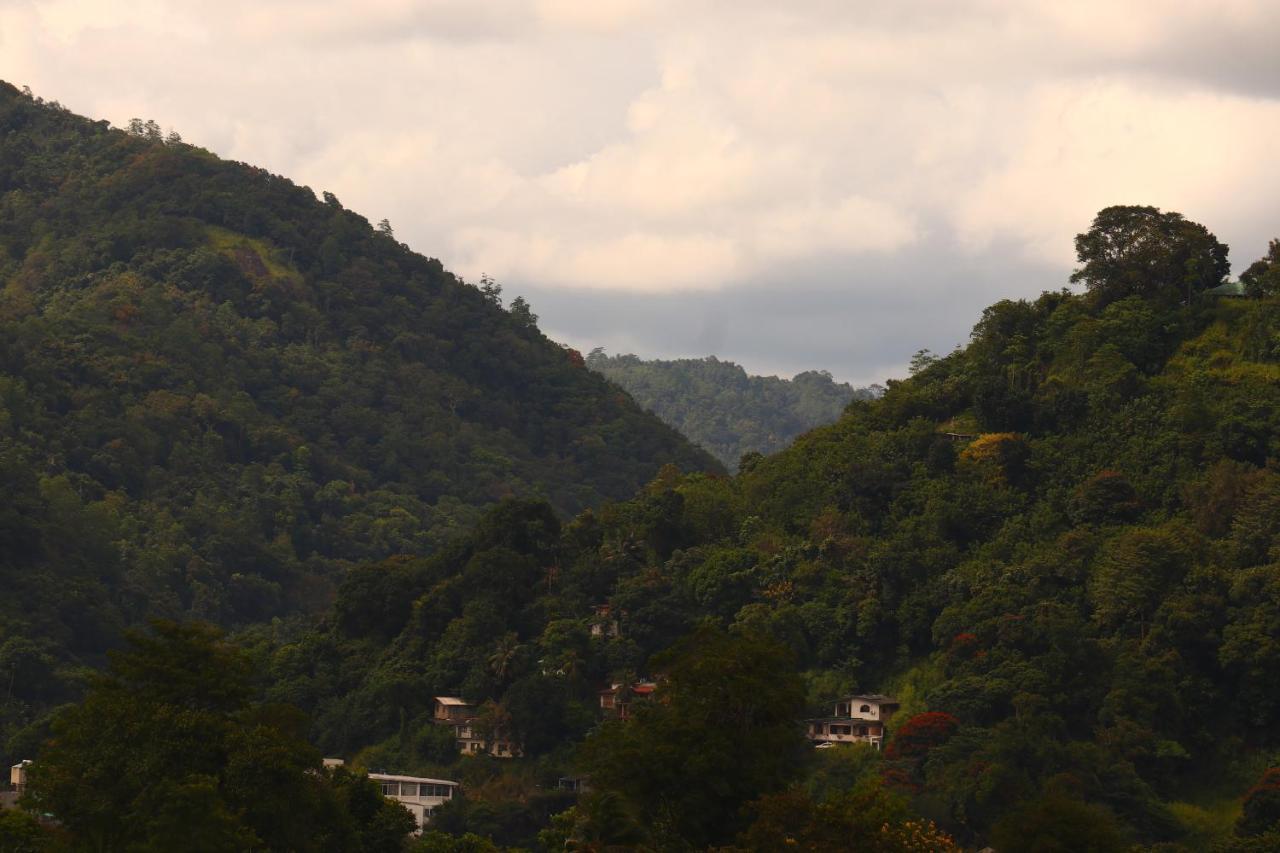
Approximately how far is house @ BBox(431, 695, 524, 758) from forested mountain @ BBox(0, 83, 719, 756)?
62.3ft

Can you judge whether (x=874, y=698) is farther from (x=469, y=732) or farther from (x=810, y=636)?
(x=469, y=732)

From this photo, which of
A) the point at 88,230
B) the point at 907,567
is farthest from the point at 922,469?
the point at 88,230

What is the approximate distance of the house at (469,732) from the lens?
61250mm

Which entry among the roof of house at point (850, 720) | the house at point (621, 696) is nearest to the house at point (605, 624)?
the house at point (621, 696)

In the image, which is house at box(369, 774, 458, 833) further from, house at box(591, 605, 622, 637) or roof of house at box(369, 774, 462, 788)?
house at box(591, 605, 622, 637)

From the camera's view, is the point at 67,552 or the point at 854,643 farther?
the point at 67,552

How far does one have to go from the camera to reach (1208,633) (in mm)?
56344

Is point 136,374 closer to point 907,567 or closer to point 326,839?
point 907,567

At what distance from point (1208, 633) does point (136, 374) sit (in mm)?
60140

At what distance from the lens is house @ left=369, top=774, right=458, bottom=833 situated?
5856 cm

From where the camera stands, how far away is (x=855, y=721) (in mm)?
59094


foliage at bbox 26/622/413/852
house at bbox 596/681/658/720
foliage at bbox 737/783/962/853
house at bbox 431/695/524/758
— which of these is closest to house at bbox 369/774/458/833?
house at bbox 431/695/524/758

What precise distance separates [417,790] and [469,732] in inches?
143

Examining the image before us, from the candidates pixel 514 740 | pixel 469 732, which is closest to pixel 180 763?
pixel 514 740
